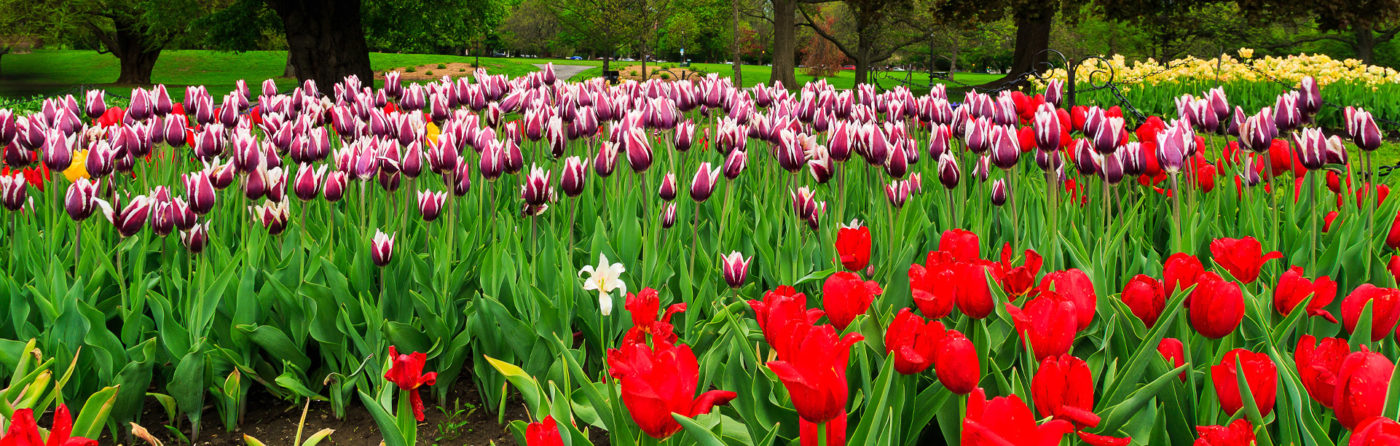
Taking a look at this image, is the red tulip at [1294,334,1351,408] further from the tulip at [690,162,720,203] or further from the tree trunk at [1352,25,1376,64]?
the tree trunk at [1352,25,1376,64]

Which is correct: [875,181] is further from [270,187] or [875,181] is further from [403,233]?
[270,187]

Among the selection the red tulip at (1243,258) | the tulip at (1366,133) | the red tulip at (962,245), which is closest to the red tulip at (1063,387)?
the red tulip at (962,245)

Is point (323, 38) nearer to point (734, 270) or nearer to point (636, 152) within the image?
point (636, 152)

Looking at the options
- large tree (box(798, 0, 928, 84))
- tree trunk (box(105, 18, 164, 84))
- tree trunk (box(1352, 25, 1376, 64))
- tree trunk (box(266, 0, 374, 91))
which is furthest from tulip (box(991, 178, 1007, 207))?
tree trunk (box(105, 18, 164, 84))

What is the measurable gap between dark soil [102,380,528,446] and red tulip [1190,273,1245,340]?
1623mm

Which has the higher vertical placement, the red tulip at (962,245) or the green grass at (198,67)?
the red tulip at (962,245)

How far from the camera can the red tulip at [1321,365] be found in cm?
138

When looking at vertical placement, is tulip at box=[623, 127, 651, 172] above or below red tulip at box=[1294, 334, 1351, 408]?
above

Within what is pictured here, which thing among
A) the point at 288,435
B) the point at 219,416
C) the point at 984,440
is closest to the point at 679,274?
the point at 288,435

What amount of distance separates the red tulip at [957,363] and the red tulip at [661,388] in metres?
0.35

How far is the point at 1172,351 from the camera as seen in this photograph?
172 cm

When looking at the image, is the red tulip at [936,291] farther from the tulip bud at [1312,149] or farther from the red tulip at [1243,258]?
the tulip bud at [1312,149]

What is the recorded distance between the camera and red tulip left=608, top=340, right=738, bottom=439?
1.34 m

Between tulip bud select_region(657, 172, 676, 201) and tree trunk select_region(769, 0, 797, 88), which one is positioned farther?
tree trunk select_region(769, 0, 797, 88)
